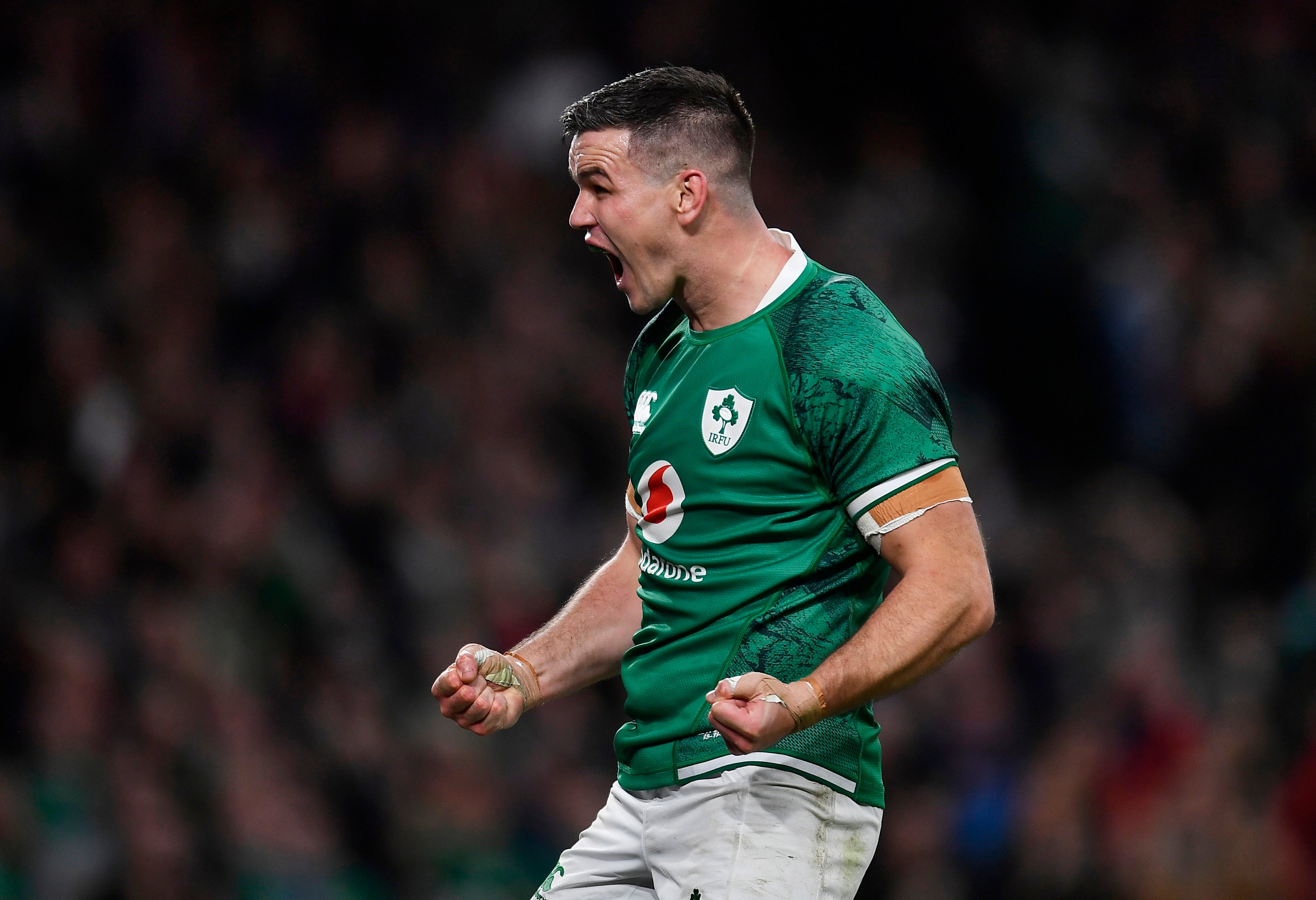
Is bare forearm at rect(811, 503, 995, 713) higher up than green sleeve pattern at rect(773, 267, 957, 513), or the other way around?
green sleeve pattern at rect(773, 267, 957, 513)

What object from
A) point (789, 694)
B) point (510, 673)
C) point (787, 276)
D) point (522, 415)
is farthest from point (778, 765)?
point (522, 415)

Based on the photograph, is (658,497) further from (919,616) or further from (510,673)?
(919,616)

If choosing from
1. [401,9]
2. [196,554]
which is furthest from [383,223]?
[196,554]

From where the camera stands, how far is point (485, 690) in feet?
Answer: 9.78

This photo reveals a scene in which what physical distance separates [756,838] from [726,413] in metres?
0.78

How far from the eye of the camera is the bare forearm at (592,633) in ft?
10.5

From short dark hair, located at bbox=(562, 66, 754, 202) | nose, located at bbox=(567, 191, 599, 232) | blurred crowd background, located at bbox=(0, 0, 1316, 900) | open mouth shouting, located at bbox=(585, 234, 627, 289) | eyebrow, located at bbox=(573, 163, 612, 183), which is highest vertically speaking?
short dark hair, located at bbox=(562, 66, 754, 202)

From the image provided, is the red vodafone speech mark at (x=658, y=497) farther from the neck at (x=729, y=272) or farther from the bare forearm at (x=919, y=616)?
the bare forearm at (x=919, y=616)

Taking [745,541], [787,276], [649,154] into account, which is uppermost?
[649,154]

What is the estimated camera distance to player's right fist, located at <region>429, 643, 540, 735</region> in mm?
2910

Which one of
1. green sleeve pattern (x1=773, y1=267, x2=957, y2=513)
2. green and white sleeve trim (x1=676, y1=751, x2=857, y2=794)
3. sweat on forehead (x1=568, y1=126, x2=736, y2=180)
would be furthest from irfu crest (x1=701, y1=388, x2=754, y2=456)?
green and white sleeve trim (x1=676, y1=751, x2=857, y2=794)

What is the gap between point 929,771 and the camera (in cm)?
664

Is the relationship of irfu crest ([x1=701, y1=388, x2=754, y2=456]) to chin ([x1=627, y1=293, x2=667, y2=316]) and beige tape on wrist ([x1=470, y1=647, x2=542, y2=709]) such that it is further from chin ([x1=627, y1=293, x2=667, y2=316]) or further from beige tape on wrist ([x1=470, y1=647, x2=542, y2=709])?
beige tape on wrist ([x1=470, y1=647, x2=542, y2=709])

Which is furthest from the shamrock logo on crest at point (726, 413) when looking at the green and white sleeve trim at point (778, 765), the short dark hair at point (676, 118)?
the green and white sleeve trim at point (778, 765)
